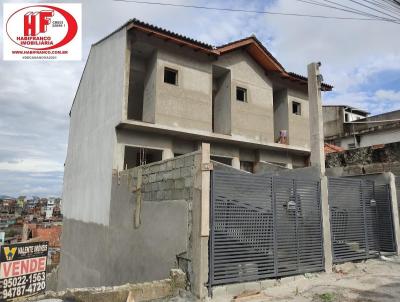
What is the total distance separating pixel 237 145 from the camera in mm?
16266

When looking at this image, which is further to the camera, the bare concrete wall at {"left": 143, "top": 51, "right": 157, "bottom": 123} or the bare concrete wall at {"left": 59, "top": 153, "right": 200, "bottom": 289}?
the bare concrete wall at {"left": 143, "top": 51, "right": 157, "bottom": 123}

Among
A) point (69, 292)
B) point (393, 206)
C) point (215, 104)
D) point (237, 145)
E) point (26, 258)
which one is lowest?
point (69, 292)

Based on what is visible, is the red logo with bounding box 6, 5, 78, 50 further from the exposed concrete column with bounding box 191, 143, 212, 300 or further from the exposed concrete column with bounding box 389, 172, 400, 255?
the exposed concrete column with bounding box 389, 172, 400, 255

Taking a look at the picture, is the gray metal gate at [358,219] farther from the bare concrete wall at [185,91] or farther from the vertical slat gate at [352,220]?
the bare concrete wall at [185,91]

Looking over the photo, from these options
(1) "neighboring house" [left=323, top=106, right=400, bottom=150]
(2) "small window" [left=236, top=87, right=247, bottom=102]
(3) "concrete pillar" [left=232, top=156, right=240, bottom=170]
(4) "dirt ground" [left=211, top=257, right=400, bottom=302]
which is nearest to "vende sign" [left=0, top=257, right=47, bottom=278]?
(4) "dirt ground" [left=211, top=257, right=400, bottom=302]

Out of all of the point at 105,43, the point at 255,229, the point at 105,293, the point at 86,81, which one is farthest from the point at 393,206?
the point at 86,81

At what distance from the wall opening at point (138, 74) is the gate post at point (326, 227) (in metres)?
8.71

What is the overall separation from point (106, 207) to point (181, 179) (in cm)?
639

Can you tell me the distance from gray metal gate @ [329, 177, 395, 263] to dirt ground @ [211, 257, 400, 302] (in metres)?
0.53

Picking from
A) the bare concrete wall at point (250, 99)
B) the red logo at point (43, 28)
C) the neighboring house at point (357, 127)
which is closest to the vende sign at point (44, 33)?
the red logo at point (43, 28)

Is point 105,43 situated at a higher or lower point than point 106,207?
higher

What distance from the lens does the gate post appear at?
8.21m

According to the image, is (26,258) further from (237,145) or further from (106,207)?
(237,145)

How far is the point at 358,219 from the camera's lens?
9445mm
